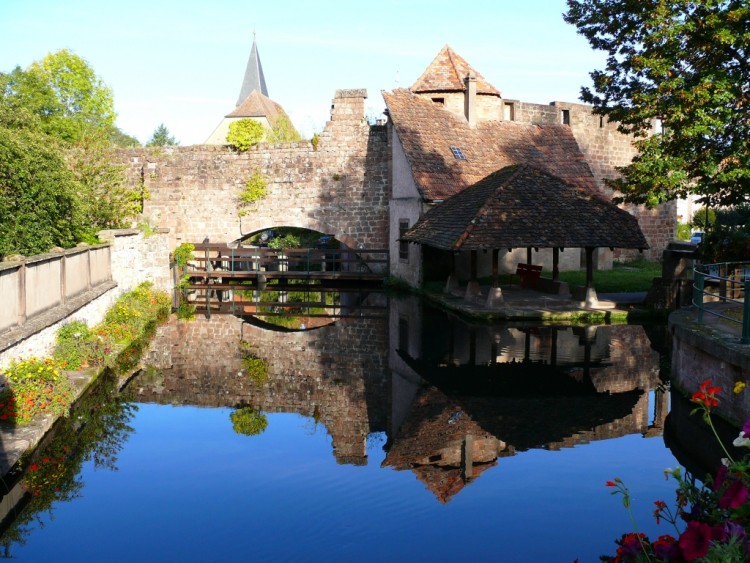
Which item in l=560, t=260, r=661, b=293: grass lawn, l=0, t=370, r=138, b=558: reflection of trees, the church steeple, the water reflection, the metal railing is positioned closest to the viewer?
l=0, t=370, r=138, b=558: reflection of trees

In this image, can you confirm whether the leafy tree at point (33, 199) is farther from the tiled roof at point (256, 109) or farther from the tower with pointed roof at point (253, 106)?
the tiled roof at point (256, 109)

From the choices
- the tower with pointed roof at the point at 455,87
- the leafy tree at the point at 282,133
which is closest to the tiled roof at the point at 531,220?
the tower with pointed roof at the point at 455,87

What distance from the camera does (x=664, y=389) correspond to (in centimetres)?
1096

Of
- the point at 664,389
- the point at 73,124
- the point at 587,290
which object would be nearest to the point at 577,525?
the point at 664,389

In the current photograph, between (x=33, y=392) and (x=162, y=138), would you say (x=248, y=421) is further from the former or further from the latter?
(x=162, y=138)

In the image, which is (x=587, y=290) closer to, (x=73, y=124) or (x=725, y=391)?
(x=725, y=391)

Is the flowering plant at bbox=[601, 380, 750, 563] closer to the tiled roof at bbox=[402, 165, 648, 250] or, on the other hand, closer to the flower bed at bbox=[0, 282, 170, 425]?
the flower bed at bbox=[0, 282, 170, 425]

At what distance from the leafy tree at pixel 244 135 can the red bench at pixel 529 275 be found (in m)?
11.5

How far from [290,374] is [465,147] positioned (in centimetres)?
1594

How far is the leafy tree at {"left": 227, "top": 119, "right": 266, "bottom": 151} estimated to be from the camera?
2816 cm

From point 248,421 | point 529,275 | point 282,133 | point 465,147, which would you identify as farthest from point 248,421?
point 282,133

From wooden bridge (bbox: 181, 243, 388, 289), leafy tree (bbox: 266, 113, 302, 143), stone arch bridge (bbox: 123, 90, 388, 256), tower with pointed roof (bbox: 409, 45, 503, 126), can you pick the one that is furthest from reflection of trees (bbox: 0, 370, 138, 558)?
leafy tree (bbox: 266, 113, 302, 143)

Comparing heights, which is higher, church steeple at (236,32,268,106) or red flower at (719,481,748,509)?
church steeple at (236,32,268,106)

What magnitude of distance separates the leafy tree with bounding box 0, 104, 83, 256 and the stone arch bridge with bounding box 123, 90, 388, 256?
1279 cm
